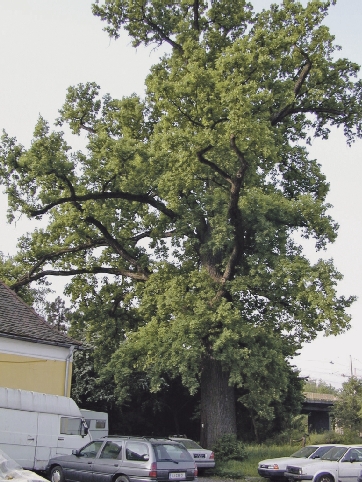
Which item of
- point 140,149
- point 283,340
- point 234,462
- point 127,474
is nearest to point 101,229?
point 140,149

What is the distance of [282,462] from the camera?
2027 centimetres

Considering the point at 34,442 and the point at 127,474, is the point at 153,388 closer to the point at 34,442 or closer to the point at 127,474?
the point at 34,442

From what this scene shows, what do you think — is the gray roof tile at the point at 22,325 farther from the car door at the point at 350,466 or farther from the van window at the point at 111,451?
the car door at the point at 350,466

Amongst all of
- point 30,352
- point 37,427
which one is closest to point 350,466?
point 37,427

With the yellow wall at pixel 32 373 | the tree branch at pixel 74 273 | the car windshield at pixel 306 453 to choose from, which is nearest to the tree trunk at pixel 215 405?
the car windshield at pixel 306 453

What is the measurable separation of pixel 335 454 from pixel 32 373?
10904 mm

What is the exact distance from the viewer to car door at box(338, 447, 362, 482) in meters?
19.0

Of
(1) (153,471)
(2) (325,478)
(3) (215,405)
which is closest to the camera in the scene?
(1) (153,471)

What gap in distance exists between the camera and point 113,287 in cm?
3144

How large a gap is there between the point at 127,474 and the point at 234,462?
30.2ft

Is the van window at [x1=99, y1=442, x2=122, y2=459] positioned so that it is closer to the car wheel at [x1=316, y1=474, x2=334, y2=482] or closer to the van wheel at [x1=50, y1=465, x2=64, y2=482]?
the van wheel at [x1=50, y1=465, x2=64, y2=482]

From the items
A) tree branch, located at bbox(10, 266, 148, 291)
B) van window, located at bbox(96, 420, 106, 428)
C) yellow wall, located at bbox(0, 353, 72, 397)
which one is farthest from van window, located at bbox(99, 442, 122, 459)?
tree branch, located at bbox(10, 266, 148, 291)

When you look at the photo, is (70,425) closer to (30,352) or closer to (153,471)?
(30,352)

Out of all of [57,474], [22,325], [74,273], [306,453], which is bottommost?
[57,474]
